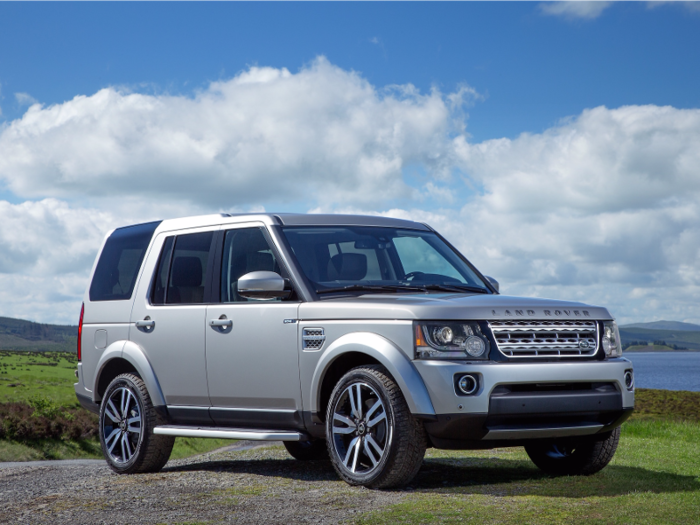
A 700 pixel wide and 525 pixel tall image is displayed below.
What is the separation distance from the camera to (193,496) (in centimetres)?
645

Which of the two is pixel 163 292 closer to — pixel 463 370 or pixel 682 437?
pixel 463 370

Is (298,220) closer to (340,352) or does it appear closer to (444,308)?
(340,352)

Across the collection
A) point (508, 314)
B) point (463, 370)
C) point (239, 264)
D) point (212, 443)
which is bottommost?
point (212, 443)

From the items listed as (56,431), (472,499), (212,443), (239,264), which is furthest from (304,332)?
(212,443)

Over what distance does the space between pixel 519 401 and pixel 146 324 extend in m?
3.93

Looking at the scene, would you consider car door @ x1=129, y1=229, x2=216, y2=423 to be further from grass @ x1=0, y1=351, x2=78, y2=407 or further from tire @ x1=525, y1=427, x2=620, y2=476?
grass @ x1=0, y1=351, x2=78, y2=407

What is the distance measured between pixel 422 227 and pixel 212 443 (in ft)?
206

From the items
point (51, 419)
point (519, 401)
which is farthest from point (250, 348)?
point (51, 419)

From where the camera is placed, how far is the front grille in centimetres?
602

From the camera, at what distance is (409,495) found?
19.5 ft

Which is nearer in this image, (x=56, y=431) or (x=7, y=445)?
(x=7, y=445)

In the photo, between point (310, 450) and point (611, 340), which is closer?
point (611, 340)

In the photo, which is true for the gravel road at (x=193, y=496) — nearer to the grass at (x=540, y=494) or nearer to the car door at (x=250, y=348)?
the grass at (x=540, y=494)

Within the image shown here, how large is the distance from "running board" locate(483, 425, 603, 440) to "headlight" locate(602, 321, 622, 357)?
0.61 meters
